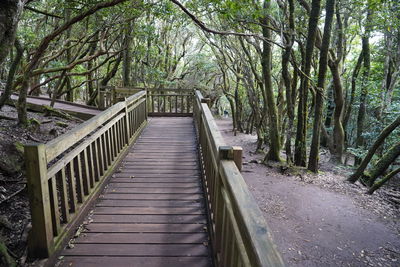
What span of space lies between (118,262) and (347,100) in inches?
608

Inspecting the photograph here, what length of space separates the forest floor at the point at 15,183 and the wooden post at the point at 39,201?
196 millimetres

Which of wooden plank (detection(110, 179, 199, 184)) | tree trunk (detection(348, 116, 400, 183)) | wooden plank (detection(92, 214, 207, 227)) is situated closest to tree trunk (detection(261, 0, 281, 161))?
tree trunk (detection(348, 116, 400, 183))

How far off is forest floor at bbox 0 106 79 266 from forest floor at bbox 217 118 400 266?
9.70ft

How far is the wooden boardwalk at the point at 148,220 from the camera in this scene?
9.09 ft

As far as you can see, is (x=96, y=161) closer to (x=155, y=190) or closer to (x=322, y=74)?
(x=155, y=190)

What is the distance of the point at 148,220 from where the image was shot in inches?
135

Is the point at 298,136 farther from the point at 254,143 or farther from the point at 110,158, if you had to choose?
the point at 110,158

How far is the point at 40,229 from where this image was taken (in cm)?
248

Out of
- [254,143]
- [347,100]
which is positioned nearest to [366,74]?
[347,100]

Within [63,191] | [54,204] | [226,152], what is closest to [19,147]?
[63,191]

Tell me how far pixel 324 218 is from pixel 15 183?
20.1 ft

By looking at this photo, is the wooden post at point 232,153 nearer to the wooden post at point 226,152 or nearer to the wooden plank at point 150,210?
the wooden post at point 226,152

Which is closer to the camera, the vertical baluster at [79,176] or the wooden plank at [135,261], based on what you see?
the wooden plank at [135,261]

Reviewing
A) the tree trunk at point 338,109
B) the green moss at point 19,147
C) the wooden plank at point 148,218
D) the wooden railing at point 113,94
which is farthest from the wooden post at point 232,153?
the tree trunk at point 338,109
